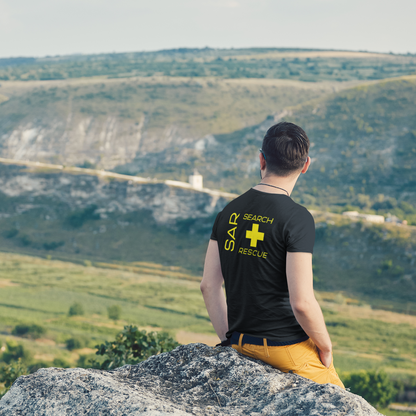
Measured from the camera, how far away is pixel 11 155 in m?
128

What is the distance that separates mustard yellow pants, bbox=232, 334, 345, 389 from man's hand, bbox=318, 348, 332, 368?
23 mm

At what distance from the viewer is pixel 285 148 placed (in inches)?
150

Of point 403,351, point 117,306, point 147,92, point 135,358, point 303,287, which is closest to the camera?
point 303,287

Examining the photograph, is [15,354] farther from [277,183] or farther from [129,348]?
[277,183]

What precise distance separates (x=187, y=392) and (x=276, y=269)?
107cm

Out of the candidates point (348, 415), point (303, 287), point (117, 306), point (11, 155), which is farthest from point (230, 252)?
point (11, 155)

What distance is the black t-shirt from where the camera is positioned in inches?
142

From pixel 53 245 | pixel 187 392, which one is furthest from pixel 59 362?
pixel 53 245

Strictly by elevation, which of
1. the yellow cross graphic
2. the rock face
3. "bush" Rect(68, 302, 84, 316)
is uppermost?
the yellow cross graphic

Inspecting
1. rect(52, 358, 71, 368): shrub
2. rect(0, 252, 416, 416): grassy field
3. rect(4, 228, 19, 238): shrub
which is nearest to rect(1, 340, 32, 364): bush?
rect(0, 252, 416, 416): grassy field

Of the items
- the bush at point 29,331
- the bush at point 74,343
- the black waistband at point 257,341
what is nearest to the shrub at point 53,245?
the bush at point 29,331

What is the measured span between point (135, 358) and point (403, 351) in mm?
37807

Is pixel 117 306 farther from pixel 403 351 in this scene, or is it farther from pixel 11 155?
pixel 11 155

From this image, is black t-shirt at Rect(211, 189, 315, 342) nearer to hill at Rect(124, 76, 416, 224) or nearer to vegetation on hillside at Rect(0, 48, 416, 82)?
hill at Rect(124, 76, 416, 224)
